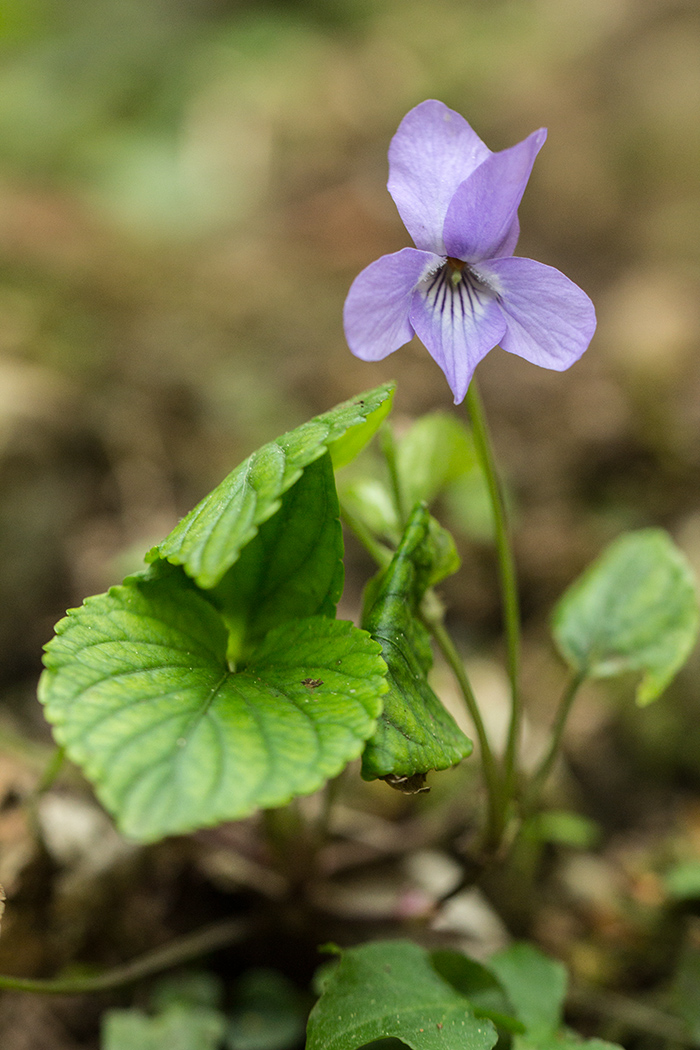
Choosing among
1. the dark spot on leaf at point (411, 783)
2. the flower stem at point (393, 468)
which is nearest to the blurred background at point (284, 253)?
the flower stem at point (393, 468)

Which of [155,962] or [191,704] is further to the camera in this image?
[155,962]

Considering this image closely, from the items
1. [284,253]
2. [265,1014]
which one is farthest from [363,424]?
[284,253]

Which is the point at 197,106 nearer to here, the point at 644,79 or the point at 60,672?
the point at 644,79

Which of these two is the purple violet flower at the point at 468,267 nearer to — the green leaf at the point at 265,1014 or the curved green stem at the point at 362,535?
the curved green stem at the point at 362,535

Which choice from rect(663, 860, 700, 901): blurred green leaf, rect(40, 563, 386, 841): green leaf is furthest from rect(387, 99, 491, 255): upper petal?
rect(663, 860, 700, 901): blurred green leaf

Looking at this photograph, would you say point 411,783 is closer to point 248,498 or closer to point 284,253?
point 248,498

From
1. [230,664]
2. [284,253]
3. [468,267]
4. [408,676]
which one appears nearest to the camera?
[408,676]

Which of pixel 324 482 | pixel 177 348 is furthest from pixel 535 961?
pixel 177 348
